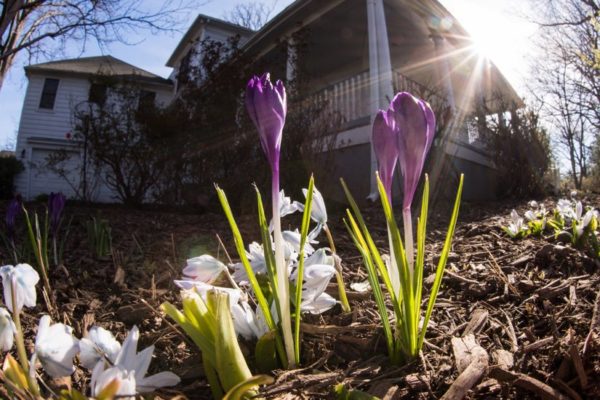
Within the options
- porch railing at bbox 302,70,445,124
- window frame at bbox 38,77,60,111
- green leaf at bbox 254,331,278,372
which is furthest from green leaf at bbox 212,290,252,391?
window frame at bbox 38,77,60,111

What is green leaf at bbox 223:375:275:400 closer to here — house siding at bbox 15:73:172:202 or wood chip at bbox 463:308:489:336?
wood chip at bbox 463:308:489:336

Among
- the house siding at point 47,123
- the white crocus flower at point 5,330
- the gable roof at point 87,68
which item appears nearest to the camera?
the white crocus flower at point 5,330

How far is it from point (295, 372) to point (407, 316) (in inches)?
11.8

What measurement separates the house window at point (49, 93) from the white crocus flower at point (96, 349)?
21303mm

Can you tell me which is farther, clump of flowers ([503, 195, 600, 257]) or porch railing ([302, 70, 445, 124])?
porch railing ([302, 70, 445, 124])

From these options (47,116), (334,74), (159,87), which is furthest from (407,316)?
(47,116)

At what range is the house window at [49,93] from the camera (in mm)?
18609

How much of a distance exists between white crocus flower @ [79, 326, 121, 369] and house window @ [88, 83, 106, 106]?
8456 mm

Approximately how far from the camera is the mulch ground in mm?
916

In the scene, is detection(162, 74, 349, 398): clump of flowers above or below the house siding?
below

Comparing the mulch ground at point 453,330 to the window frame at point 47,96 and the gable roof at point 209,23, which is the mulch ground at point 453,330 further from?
the window frame at point 47,96

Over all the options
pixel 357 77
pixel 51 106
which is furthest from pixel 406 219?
pixel 51 106

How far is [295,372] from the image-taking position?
39.0 inches

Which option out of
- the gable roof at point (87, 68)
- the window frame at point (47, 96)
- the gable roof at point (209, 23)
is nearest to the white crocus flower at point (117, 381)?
the gable roof at point (209, 23)
